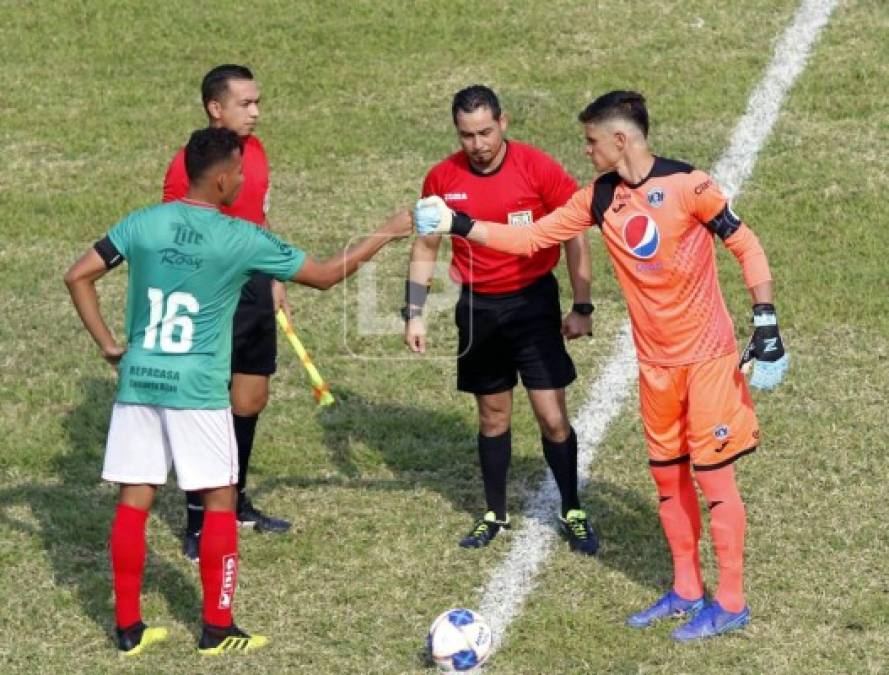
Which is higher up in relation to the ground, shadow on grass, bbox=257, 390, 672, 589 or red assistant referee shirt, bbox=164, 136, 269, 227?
red assistant referee shirt, bbox=164, 136, 269, 227

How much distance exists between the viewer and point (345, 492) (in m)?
10.8

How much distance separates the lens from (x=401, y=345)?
12.9m

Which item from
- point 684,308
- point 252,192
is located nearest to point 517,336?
point 684,308

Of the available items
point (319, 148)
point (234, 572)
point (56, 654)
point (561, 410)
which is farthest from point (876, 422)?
point (319, 148)

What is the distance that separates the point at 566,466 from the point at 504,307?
3.16ft

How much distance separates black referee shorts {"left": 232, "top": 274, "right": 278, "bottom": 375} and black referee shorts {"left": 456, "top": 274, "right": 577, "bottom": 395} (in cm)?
109

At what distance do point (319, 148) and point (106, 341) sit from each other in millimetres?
8254

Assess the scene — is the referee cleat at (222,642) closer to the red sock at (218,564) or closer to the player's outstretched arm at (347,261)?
the red sock at (218,564)

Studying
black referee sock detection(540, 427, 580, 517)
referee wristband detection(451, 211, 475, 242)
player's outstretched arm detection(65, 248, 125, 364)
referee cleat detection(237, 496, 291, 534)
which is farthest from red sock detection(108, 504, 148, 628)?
black referee sock detection(540, 427, 580, 517)

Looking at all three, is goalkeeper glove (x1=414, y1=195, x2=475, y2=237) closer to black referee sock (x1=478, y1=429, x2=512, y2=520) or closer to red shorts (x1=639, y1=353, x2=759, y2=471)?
red shorts (x1=639, y1=353, x2=759, y2=471)

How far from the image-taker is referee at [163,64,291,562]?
32.9ft

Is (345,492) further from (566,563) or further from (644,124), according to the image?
(644,124)

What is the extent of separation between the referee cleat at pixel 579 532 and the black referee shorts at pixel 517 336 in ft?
2.38

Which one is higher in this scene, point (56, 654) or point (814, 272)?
point (814, 272)
